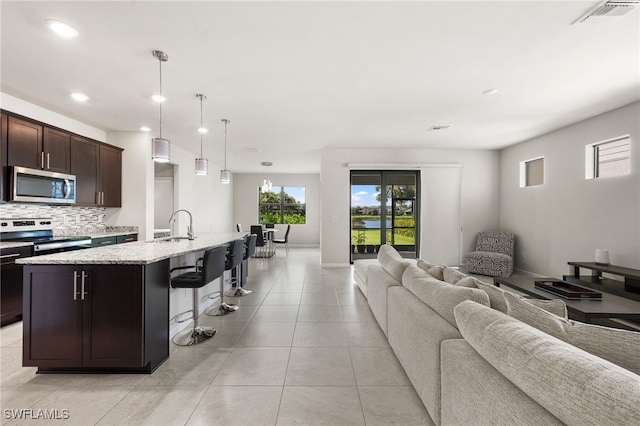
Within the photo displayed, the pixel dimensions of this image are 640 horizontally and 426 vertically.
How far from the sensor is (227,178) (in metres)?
4.55

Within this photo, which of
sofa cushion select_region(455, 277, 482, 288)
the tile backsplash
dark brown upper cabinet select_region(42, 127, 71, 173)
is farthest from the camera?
dark brown upper cabinet select_region(42, 127, 71, 173)

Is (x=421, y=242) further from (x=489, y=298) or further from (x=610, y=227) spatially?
(x=489, y=298)

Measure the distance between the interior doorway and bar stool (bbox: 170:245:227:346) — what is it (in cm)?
430

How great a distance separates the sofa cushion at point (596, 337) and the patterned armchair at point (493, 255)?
478 cm

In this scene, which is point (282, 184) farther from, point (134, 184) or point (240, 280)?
point (240, 280)

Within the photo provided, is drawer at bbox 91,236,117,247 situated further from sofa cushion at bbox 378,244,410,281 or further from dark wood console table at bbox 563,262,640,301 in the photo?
dark wood console table at bbox 563,262,640,301

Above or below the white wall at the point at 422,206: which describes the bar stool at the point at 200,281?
below

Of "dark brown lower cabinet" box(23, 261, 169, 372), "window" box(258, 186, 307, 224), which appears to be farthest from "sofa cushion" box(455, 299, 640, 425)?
"window" box(258, 186, 307, 224)

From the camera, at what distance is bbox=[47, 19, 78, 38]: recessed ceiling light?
2.18 metres

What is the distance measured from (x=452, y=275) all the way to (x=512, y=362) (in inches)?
50.7

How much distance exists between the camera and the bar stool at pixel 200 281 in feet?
8.53

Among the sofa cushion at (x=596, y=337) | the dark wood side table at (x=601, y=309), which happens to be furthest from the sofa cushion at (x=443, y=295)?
the dark wood side table at (x=601, y=309)

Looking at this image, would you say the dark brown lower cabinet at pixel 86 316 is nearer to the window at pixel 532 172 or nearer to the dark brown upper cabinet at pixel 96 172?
the dark brown upper cabinet at pixel 96 172

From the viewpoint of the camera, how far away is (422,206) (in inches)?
257
